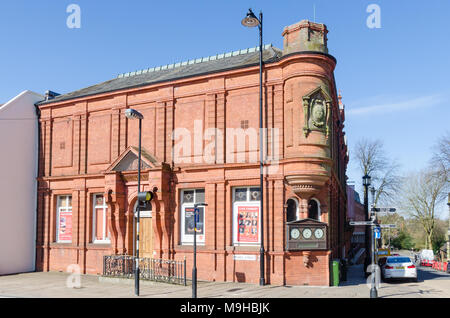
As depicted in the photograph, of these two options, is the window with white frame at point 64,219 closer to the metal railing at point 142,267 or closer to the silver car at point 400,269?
the metal railing at point 142,267

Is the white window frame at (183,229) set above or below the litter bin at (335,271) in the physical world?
above

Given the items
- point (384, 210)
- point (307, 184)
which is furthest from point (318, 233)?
point (384, 210)

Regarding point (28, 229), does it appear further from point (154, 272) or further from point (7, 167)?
point (154, 272)

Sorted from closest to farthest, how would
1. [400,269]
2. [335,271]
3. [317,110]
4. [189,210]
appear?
[335,271] → [317,110] → [189,210] → [400,269]

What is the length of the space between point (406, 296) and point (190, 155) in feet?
35.9

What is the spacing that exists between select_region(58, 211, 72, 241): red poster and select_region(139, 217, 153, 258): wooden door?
4.75 metres

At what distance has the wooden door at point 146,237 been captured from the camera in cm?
2186

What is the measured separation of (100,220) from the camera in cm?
2358

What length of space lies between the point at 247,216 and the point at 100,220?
8.50 meters

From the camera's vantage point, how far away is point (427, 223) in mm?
58281

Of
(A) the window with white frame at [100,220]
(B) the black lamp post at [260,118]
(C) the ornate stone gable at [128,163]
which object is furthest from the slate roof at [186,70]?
(A) the window with white frame at [100,220]

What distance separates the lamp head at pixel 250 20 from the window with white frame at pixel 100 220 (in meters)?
11.9

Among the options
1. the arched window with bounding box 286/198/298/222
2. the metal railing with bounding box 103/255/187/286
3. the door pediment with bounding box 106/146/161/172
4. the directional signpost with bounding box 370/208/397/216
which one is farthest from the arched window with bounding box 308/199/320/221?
the door pediment with bounding box 106/146/161/172

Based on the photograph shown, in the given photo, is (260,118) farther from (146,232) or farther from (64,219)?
(64,219)
